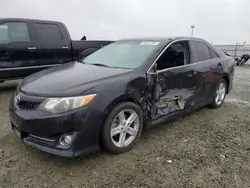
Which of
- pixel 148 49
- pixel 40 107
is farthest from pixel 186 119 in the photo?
pixel 40 107

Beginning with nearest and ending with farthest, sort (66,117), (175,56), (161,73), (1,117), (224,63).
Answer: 1. (66,117)
2. (161,73)
3. (175,56)
4. (1,117)
5. (224,63)

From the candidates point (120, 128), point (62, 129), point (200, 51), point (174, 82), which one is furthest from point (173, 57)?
point (62, 129)

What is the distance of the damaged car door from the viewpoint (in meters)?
3.36

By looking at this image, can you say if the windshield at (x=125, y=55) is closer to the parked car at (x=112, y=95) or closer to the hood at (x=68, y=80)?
the parked car at (x=112, y=95)

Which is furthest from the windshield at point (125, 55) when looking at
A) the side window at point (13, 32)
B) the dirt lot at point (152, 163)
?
the side window at point (13, 32)

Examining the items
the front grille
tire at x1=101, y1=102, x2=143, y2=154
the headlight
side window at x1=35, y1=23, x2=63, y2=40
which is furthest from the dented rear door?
A: side window at x1=35, y1=23, x2=63, y2=40

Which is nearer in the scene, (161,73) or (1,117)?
(161,73)

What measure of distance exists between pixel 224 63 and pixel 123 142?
3.02 m

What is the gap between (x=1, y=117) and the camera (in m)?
4.18

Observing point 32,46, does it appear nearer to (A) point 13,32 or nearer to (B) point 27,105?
(A) point 13,32

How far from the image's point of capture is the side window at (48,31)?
6.06 metres

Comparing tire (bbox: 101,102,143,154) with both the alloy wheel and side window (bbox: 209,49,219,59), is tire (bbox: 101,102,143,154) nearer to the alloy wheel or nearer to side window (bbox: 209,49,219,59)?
the alloy wheel

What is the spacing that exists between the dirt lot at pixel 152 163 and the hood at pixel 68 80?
2.73 feet

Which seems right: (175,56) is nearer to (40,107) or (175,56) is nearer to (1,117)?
(40,107)
